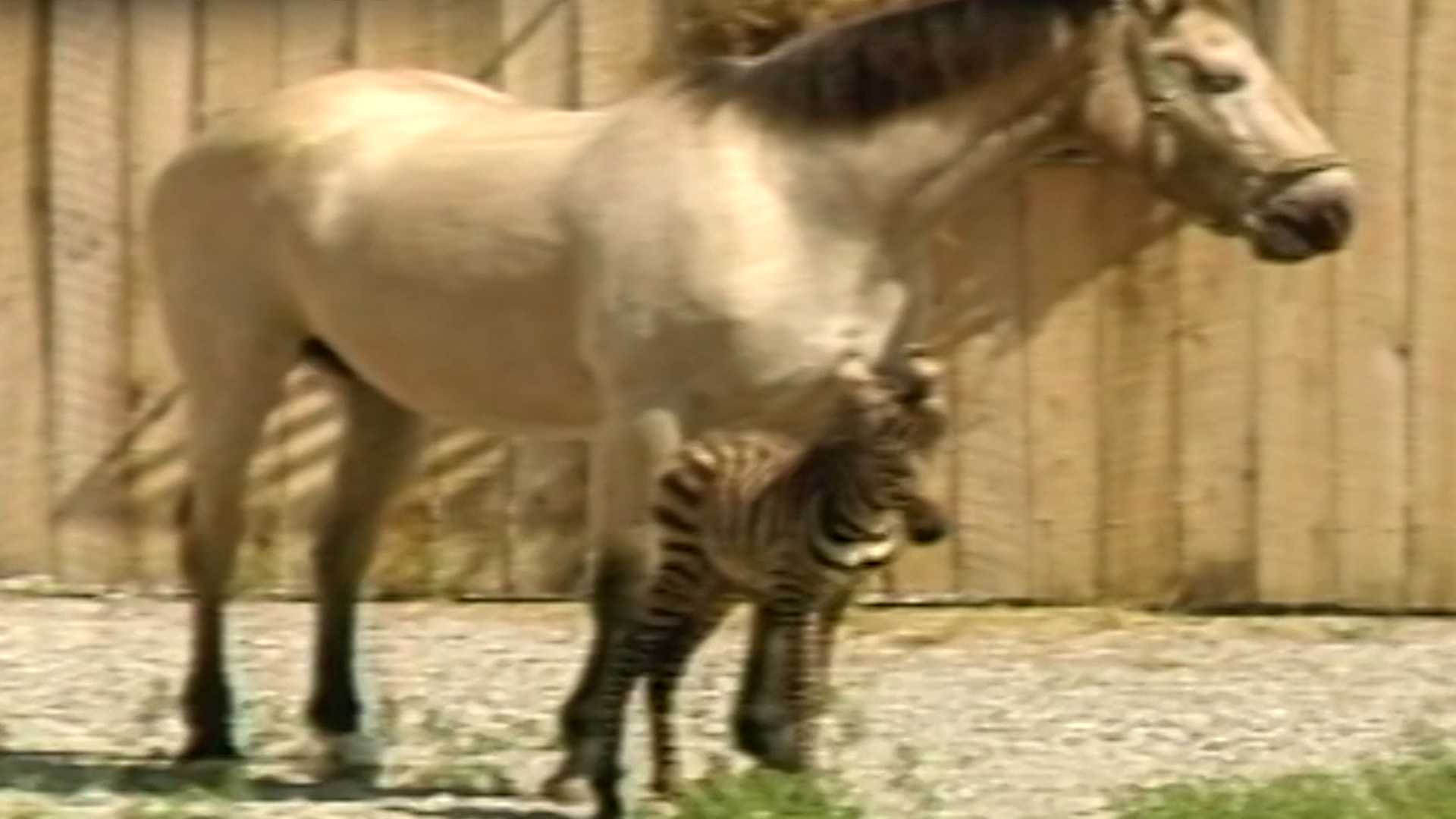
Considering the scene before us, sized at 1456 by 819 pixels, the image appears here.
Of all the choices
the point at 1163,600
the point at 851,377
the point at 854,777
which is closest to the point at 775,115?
the point at 851,377

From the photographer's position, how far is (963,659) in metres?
8.05

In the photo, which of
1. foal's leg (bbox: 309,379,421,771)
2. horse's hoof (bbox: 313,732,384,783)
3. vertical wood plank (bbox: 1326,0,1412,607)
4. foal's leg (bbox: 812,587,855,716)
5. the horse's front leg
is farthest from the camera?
vertical wood plank (bbox: 1326,0,1412,607)

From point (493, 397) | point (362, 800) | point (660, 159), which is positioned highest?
point (660, 159)

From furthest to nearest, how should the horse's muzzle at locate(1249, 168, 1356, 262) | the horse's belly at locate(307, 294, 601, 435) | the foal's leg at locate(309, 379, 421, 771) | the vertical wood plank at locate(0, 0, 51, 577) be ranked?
the vertical wood plank at locate(0, 0, 51, 577) → the foal's leg at locate(309, 379, 421, 771) → the horse's belly at locate(307, 294, 601, 435) → the horse's muzzle at locate(1249, 168, 1356, 262)

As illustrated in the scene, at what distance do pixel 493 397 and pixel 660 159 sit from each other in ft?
2.03

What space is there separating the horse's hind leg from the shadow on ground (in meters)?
0.15

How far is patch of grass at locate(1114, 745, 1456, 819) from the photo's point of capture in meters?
5.57

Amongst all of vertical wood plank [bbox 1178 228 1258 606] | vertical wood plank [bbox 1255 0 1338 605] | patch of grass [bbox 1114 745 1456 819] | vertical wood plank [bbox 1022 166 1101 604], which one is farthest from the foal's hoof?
vertical wood plank [bbox 1255 0 1338 605]

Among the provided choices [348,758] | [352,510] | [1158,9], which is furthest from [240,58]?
[1158,9]

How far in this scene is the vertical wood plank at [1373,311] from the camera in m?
8.37

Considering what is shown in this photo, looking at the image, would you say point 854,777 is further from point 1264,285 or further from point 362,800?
point 1264,285

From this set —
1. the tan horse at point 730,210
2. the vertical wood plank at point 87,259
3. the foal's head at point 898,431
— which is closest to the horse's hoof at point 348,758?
the tan horse at point 730,210

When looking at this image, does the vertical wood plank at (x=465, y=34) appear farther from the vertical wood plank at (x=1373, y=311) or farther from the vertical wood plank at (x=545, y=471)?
the vertical wood plank at (x=1373, y=311)

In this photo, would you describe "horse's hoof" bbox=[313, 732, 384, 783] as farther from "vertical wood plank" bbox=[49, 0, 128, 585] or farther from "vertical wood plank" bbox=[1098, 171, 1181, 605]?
"vertical wood plank" bbox=[1098, 171, 1181, 605]
